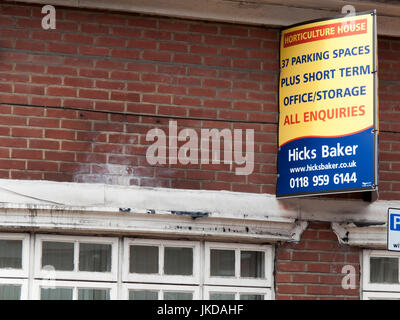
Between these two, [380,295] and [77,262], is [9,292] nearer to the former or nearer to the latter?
[77,262]

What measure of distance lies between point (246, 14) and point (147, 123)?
1295 millimetres

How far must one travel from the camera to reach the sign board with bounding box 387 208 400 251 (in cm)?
755

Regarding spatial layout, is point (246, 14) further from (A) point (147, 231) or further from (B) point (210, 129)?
(A) point (147, 231)

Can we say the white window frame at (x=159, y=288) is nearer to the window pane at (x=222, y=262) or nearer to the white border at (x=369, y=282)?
the window pane at (x=222, y=262)

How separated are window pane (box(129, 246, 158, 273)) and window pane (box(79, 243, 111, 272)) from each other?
19 centimetres

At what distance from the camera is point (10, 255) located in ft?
26.4

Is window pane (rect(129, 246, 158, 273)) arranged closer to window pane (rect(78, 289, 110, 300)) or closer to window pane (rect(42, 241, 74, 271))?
window pane (rect(78, 289, 110, 300))

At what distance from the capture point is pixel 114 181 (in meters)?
8.26

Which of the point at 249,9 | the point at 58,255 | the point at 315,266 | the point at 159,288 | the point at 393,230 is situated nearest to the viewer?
the point at 393,230

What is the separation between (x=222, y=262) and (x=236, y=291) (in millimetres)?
270

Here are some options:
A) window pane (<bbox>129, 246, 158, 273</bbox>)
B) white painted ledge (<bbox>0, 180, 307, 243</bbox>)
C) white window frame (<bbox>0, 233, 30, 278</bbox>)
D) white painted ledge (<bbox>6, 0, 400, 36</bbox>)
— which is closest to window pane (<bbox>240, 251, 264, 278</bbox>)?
white painted ledge (<bbox>0, 180, 307, 243</bbox>)

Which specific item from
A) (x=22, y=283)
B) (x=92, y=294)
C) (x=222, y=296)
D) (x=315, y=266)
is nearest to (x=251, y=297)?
(x=222, y=296)

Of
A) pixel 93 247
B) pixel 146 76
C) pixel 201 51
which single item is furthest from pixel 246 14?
pixel 93 247

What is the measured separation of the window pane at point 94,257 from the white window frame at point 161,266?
0.14 metres
